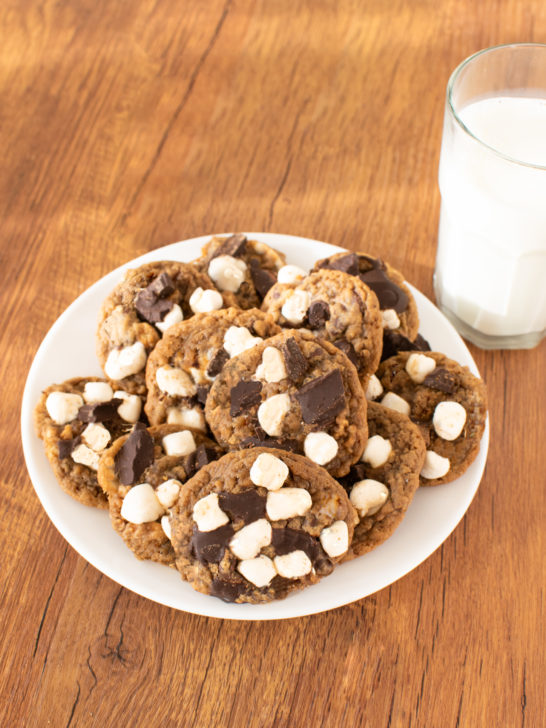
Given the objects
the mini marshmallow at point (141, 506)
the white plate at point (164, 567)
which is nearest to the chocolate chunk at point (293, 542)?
the white plate at point (164, 567)

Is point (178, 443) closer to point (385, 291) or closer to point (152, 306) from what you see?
point (152, 306)

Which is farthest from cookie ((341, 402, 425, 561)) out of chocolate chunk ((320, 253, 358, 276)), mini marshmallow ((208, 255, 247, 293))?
mini marshmallow ((208, 255, 247, 293))

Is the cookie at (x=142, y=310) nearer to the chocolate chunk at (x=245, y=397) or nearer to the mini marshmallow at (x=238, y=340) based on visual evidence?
the mini marshmallow at (x=238, y=340)

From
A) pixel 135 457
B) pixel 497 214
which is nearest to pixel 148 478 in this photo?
pixel 135 457

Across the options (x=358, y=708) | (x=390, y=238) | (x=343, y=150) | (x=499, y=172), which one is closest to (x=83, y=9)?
(x=343, y=150)

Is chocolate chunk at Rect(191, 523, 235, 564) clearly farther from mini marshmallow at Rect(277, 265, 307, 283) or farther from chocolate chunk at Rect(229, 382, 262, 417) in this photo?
mini marshmallow at Rect(277, 265, 307, 283)

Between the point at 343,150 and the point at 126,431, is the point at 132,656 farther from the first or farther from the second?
the point at 343,150

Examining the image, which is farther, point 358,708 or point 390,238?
point 390,238
